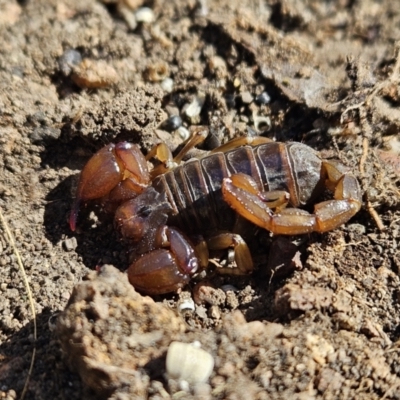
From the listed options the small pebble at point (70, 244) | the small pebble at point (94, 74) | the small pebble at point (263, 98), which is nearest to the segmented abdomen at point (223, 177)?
the small pebble at point (263, 98)

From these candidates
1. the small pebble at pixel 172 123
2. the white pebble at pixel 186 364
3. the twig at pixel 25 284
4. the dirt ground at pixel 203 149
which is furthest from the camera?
the small pebble at pixel 172 123

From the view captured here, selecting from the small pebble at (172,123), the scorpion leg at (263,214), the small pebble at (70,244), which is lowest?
the small pebble at (70,244)

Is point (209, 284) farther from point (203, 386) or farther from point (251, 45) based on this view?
point (251, 45)

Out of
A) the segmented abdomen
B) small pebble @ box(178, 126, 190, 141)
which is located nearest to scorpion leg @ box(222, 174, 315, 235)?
the segmented abdomen

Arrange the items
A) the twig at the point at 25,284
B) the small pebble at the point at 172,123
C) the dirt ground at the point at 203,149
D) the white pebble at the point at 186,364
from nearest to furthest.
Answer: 1. the white pebble at the point at 186,364
2. the dirt ground at the point at 203,149
3. the twig at the point at 25,284
4. the small pebble at the point at 172,123

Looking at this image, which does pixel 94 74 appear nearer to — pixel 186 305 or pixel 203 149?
pixel 203 149

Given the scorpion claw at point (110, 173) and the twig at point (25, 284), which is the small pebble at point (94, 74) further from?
the twig at point (25, 284)

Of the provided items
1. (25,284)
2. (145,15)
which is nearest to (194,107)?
(145,15)
